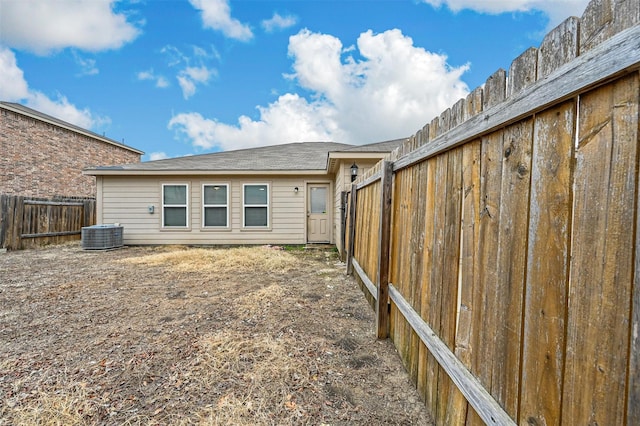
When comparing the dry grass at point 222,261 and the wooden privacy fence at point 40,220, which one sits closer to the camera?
the dry grass at point 222,261

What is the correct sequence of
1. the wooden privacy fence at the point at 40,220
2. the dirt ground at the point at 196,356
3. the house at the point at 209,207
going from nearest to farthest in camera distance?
the dirt ground at the point at 196,356, the wooden privacy fence at the point at 40,220, the house at the point at 209,207

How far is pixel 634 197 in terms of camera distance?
688 mm

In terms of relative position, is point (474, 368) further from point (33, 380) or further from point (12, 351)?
point (12, 351)

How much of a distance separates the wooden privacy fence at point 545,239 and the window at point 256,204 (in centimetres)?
762

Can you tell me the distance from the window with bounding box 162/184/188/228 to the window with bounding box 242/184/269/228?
1.81 m

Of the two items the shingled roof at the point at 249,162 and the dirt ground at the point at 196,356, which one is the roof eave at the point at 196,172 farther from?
the dirt ground at the point at 196,356

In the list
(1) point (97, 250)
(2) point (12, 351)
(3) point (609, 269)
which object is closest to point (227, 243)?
(1) point (97, 250)

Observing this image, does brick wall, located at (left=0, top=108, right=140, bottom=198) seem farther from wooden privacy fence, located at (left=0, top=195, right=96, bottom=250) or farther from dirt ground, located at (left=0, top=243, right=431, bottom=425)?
dirt ground, located at (left=0, top=243, right=431, bottom=425)

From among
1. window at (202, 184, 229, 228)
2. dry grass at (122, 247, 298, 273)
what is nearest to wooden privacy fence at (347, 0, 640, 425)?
dry grass at (122, 247, 298, 273)

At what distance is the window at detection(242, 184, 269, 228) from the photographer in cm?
906

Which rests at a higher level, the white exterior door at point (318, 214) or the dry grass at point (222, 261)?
the white exterior door at point (318, 214)

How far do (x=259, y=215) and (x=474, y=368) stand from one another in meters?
8.19

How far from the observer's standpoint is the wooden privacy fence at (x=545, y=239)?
0.72 metres

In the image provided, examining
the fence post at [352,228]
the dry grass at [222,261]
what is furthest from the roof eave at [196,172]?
the fence post at [352,228]
